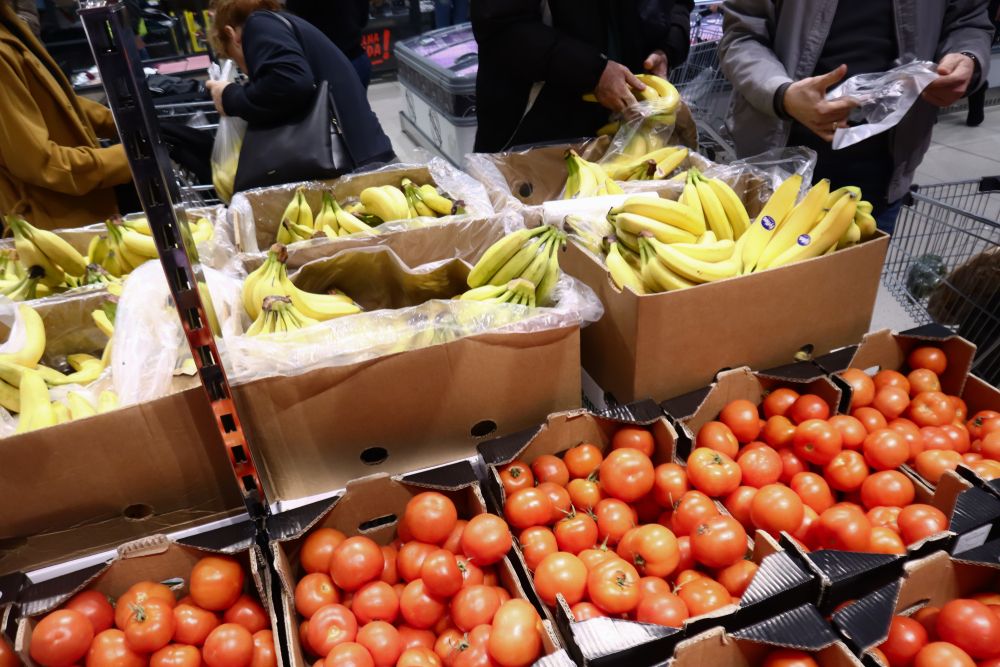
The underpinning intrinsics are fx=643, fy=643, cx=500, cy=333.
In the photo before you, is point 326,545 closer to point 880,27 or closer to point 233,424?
point 233,424

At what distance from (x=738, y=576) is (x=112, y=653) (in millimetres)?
1001

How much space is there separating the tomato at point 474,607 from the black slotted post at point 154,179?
461 mm

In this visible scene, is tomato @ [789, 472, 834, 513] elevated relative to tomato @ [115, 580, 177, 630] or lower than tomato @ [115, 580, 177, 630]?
lower

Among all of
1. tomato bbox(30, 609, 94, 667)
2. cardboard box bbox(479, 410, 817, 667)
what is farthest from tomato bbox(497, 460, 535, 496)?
tomato bbox(30, 609, 94, 667)

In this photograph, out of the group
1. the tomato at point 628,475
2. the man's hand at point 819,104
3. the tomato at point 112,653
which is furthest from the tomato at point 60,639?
the man's hand at point 819,104

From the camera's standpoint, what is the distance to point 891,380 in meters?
1.45

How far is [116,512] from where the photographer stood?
47.5 inches

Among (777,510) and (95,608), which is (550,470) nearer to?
(777,510)

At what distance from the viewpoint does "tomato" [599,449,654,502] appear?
1214 millimetres

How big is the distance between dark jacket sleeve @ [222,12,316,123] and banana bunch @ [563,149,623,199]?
1064 millimetres

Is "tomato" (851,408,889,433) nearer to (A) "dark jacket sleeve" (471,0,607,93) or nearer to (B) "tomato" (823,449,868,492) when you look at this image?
(B) "tomato" (823,449,868,492)

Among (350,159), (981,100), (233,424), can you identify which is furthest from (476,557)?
(981,100)

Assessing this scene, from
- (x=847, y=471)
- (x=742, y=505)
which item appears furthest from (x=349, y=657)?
(x=847, y=471)

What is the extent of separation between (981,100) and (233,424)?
7.29m
